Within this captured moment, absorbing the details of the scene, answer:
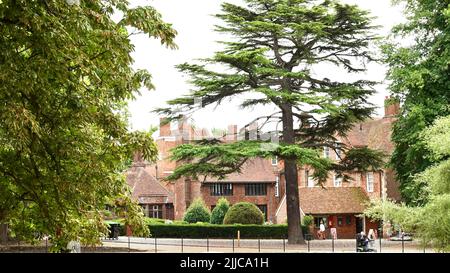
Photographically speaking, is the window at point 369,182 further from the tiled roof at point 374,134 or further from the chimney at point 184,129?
the chimney at point 184,129

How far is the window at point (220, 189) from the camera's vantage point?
4728 centimetres

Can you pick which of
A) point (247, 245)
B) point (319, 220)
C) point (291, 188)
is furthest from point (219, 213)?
point (247, 245)

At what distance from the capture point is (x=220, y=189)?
47.3 m

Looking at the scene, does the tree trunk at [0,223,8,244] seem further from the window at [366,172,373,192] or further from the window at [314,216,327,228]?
the window at [366,172,373,192]

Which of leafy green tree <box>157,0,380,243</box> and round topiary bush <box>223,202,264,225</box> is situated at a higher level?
leafy green tree <box>157,0,380,243</box>

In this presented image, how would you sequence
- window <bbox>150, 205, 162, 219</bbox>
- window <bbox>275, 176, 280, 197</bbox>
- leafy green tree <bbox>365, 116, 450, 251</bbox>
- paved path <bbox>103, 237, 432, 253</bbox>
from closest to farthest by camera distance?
leafy green tree <bbox>365, 116, 450, 251</bbox>
paved path <bbox>103, 237, 432, 253</bbox>
window <bbox>275, 176, 280, 197</bbox>
window <bbox>150, 205, 162, 219</bbox>

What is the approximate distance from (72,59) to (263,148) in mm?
26891

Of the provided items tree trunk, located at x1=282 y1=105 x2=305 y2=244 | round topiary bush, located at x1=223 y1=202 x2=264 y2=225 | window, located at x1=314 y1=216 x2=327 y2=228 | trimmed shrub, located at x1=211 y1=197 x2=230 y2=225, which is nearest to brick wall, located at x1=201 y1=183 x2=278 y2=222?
window, located at x1=314 y1=216 x2=327 y2=228

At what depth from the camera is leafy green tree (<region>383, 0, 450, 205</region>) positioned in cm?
2927

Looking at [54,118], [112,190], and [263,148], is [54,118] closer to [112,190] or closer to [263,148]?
[112,190]

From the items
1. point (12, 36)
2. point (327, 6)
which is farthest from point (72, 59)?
point (327, 6)

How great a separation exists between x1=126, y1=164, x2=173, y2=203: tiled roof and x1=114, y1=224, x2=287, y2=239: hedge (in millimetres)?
11296

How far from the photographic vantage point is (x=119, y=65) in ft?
26.6

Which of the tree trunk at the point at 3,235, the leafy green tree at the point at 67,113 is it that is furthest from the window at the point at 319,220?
the leafy green tree at the point at 67,113
